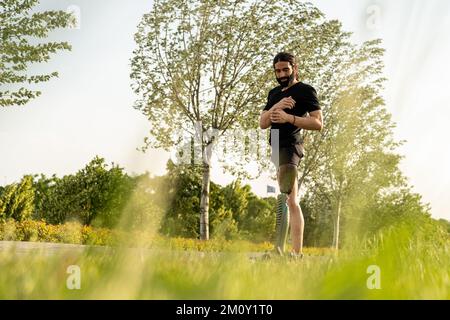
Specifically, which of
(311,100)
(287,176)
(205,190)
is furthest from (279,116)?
(205,190)

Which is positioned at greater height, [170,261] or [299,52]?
[299,52]

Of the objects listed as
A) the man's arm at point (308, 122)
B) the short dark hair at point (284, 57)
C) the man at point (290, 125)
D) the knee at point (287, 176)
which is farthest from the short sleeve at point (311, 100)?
the knee at point (287, 176)

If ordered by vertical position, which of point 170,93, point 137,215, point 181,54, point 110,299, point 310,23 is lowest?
point 110,299

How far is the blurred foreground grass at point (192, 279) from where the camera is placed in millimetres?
1253

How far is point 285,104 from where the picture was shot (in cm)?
510

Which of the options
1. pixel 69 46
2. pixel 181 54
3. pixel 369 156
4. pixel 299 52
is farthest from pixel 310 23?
pixel 69 46

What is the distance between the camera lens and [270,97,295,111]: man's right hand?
5.06 metres

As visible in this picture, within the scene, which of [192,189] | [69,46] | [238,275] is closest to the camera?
[238,275]

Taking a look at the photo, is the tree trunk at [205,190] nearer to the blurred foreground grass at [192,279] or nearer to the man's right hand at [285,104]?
the man's right hand at [285,104]

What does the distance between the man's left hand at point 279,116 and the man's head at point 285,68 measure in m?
0.41

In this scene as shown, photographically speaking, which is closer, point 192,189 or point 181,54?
point 181,54

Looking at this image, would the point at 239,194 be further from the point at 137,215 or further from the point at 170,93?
the point at 137,215

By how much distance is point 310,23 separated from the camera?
72.3 ft

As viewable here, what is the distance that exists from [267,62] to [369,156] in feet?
25.5
